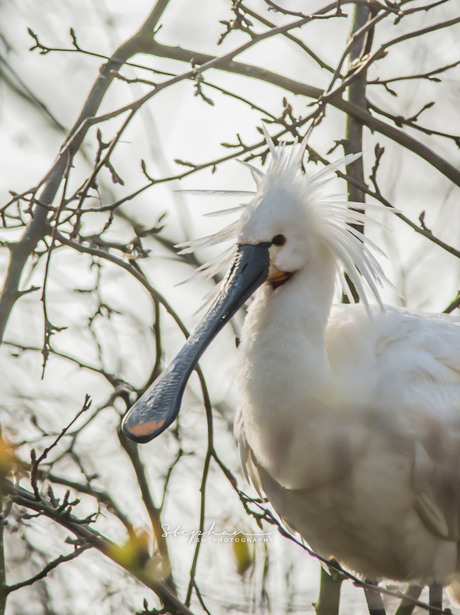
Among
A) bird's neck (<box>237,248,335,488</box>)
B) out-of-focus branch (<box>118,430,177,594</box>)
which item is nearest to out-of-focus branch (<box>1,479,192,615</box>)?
out-of-focus branch (<box>118,430,177,594</box>)

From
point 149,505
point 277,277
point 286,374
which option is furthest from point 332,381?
point 149,505

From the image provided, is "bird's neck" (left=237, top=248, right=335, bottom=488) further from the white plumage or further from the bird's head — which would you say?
the bird's head

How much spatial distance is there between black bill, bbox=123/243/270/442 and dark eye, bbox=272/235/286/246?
53 millimetres

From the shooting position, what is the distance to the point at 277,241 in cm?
369

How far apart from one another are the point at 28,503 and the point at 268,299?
142cm

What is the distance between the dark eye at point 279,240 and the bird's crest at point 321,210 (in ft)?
0.39

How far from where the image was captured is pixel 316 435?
Result: 3.54 meters

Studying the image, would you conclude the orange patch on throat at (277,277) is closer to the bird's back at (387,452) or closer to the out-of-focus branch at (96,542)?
the bird's back at (387,452)

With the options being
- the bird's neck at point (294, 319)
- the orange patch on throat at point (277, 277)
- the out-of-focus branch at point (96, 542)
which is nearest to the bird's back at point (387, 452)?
the bird's neck at point (294, 319)

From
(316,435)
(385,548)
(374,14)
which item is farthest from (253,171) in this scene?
(385,548)

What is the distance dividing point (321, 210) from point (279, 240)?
27 cm

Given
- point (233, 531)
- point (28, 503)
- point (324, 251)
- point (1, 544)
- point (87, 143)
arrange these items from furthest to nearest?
point (87, 143), point (233, 531), point (324, 251), point (1, 544), point (28, 503)

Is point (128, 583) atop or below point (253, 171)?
below

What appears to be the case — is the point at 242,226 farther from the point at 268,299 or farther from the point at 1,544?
the point at 1,544
